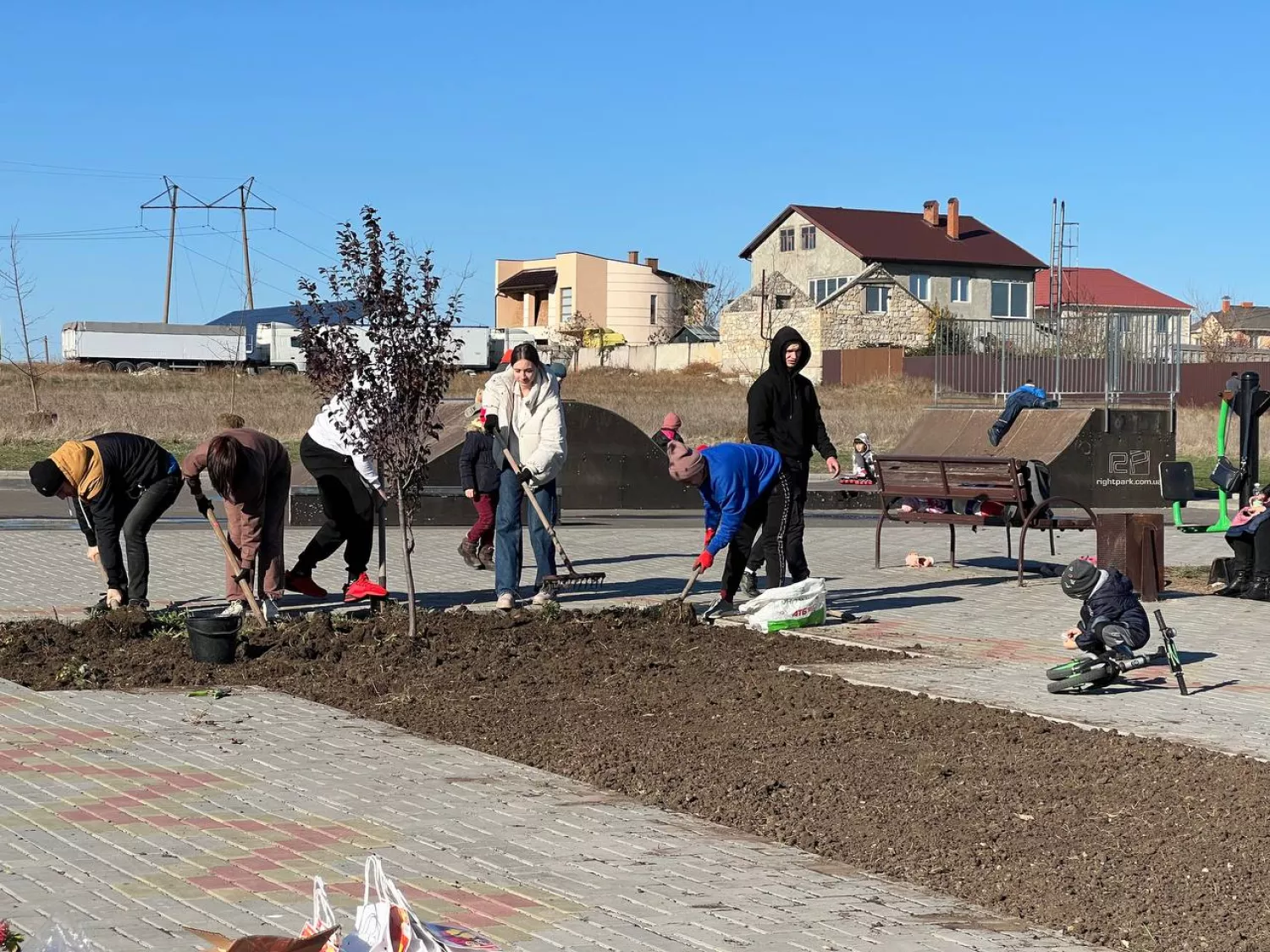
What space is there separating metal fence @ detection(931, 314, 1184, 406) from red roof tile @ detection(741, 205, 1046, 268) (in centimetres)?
2217

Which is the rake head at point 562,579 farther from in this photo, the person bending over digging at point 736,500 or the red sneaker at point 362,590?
the red sneaker at point 362,590

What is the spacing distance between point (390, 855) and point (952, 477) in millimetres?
9393

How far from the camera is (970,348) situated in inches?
2547

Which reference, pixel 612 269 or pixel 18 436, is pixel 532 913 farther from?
pixel 612 269

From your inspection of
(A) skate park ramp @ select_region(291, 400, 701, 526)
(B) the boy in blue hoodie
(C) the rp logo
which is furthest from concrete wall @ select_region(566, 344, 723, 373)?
(B) the boy in blue hoodie

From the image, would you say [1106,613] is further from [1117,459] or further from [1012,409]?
[1117,459]

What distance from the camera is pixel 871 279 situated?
254 ft

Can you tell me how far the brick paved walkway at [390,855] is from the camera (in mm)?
4430

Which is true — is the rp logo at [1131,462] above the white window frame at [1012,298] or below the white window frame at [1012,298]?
below

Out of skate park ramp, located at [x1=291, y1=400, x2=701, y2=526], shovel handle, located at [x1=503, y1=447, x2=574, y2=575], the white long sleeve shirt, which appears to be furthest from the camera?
skate park ramp, located at [x1=291, y1=400, x2=701, y2=526]

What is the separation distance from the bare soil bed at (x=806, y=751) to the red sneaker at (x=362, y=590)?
61 cm

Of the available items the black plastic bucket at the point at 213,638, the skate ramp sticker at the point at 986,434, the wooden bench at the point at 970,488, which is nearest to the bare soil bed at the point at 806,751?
the black plastic bucket at the point at 213,638

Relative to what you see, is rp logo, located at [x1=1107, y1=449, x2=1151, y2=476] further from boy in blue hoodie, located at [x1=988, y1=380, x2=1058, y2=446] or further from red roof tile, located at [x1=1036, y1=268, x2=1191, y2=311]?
red roof tile, located at [x1=1036, y1=268, x2=1191, y2=311]

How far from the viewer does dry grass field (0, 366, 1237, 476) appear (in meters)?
35.1
